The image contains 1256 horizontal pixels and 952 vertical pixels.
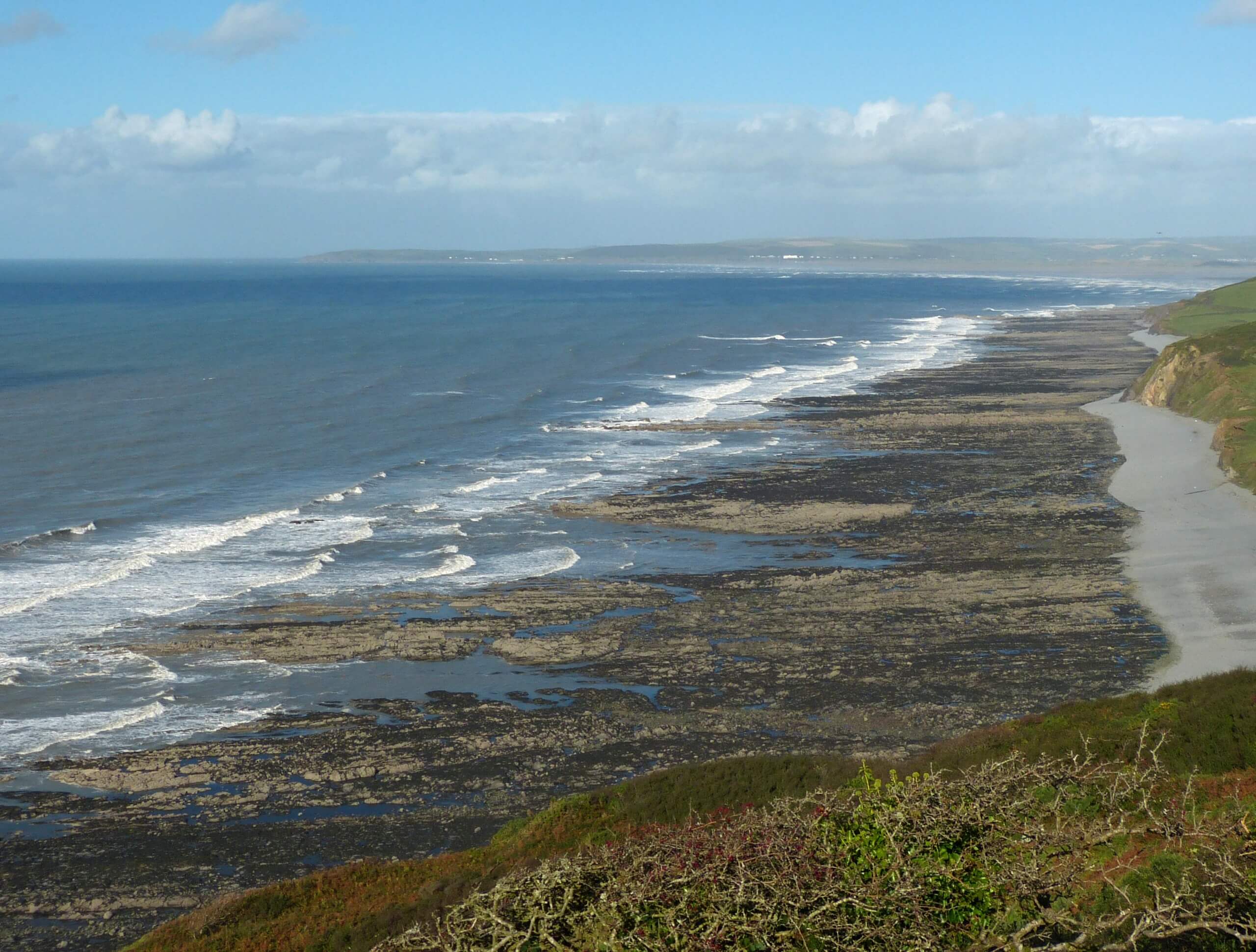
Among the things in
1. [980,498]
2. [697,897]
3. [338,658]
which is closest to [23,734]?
[338,658]

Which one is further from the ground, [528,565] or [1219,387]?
[1219,387]

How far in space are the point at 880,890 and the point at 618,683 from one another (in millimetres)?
18566

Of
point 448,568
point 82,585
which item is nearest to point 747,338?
point 448,568

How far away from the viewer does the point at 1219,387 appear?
206ft

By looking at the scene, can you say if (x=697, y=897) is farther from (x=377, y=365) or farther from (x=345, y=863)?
(x=377, y=365)

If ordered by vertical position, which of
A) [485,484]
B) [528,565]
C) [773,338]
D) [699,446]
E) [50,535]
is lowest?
[528,565]

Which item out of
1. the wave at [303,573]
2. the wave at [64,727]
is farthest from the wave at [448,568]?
the wave at [64,727]

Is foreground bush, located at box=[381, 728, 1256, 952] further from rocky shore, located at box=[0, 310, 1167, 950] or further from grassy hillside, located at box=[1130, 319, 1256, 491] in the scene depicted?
grassy hillside, located at box=[1130, 319, 1256, 491]

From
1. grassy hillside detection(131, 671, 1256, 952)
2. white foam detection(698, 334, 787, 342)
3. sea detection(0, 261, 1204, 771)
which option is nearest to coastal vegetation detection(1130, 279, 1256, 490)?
sea detection(0, 261, 1204, 771)

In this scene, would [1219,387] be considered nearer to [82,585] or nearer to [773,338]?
[82,585]

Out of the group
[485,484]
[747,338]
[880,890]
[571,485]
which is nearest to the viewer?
[880,890]

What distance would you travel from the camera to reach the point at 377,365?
96188 mm

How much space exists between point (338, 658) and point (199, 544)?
13621mm

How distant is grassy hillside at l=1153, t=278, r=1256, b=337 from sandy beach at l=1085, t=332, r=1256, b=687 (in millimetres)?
50447
